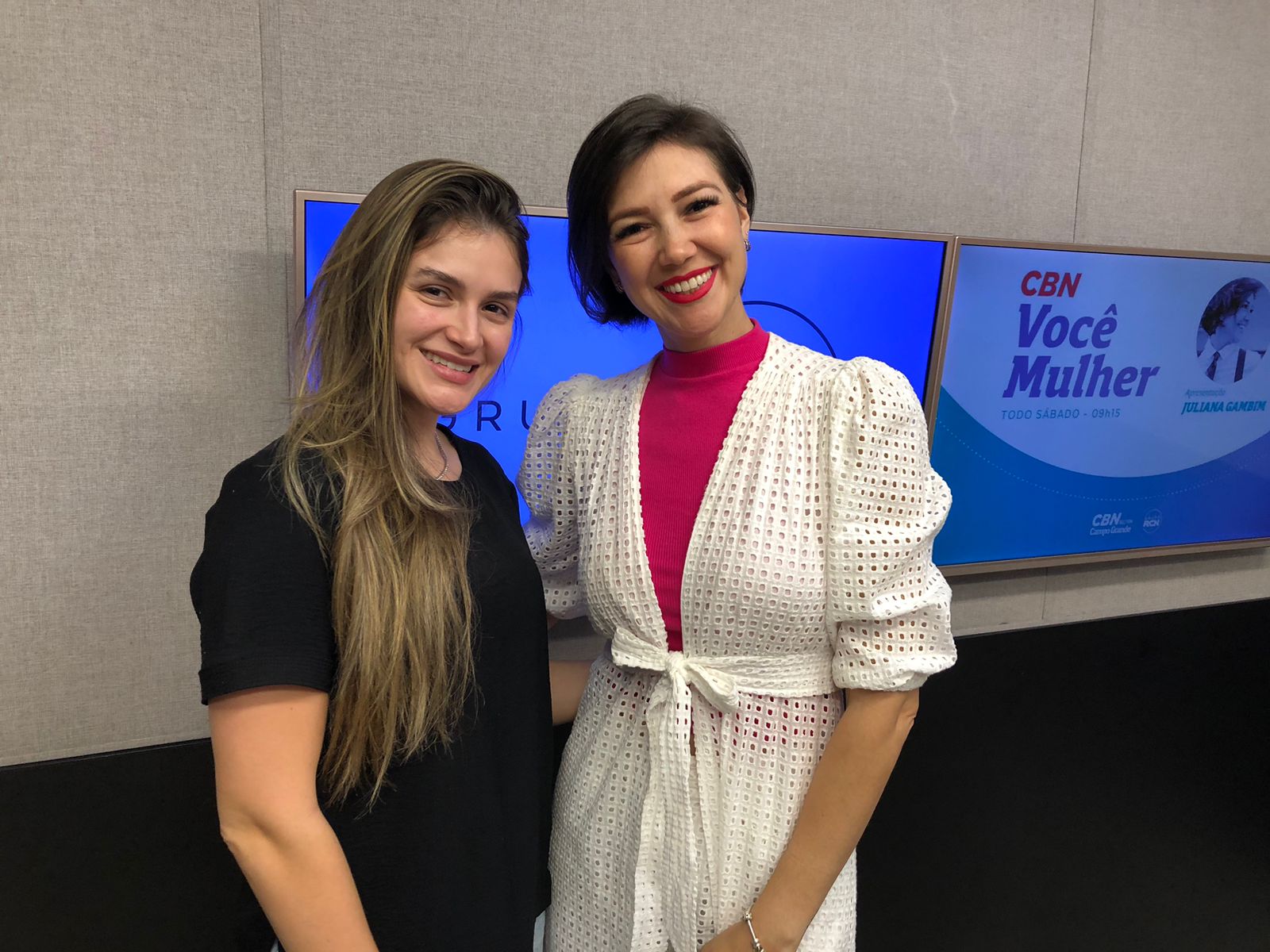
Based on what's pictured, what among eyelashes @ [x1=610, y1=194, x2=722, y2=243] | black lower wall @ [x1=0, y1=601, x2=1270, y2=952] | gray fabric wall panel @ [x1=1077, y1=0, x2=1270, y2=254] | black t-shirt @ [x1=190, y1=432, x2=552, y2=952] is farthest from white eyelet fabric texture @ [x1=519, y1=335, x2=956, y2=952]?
gray fabric wall panel @ [x1=1077, y1=0, x2=1270, y2=254]

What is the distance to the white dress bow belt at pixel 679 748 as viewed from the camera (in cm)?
129

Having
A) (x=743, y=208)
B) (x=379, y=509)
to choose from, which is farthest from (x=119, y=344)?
(x=743, y=208)

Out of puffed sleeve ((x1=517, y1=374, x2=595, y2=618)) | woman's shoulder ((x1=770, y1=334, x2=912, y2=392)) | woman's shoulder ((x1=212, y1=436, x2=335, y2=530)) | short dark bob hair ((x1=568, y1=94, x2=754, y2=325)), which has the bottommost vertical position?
puffed sleeve ((x1=517, y1=374, x2=595, y2=618))

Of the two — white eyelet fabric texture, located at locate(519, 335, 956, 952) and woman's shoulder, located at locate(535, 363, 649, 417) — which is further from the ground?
woman's shoulder, located at locate(535, 363, 649, 417)

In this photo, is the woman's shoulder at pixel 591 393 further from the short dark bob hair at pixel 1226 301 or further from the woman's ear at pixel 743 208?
the short dark bob hair at pixel 1226 301

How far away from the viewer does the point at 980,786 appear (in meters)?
2.47

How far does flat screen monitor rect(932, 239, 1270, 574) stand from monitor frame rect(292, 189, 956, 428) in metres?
0.04

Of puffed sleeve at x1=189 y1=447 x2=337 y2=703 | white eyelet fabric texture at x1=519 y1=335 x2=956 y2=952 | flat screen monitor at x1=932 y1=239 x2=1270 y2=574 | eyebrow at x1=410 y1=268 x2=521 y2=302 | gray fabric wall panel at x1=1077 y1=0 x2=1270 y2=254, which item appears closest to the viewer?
puffed sleeve at x1=189 y1=447 x2=337 y2=703

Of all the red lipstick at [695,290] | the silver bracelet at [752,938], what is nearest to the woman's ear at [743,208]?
the red lipstick at [695,290]

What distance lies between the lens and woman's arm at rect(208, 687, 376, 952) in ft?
3.19

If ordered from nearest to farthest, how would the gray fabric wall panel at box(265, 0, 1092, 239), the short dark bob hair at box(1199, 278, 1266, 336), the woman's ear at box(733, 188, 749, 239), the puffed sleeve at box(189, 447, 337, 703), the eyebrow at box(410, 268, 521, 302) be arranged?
the puffed sleeve at box(189, 447, 337, 703) < the eyebrow at box(410, 268, 521, 302) < the woman's ear at box(733, 188, 749, 239) < the gray fabric wall panel at box(265, 0, 1092, 239) < the short dark bob hair at box(1199, 278, 1266, 336)

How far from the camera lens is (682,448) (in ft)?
4.38

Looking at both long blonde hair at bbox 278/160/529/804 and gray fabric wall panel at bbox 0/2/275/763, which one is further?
gray fabric wall panel at bbox 0/2/275/763

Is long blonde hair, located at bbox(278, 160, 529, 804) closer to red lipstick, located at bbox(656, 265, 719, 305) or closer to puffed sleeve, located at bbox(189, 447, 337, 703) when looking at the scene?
puffed sleeve, located at bbox(189, 447, 337, 703)
